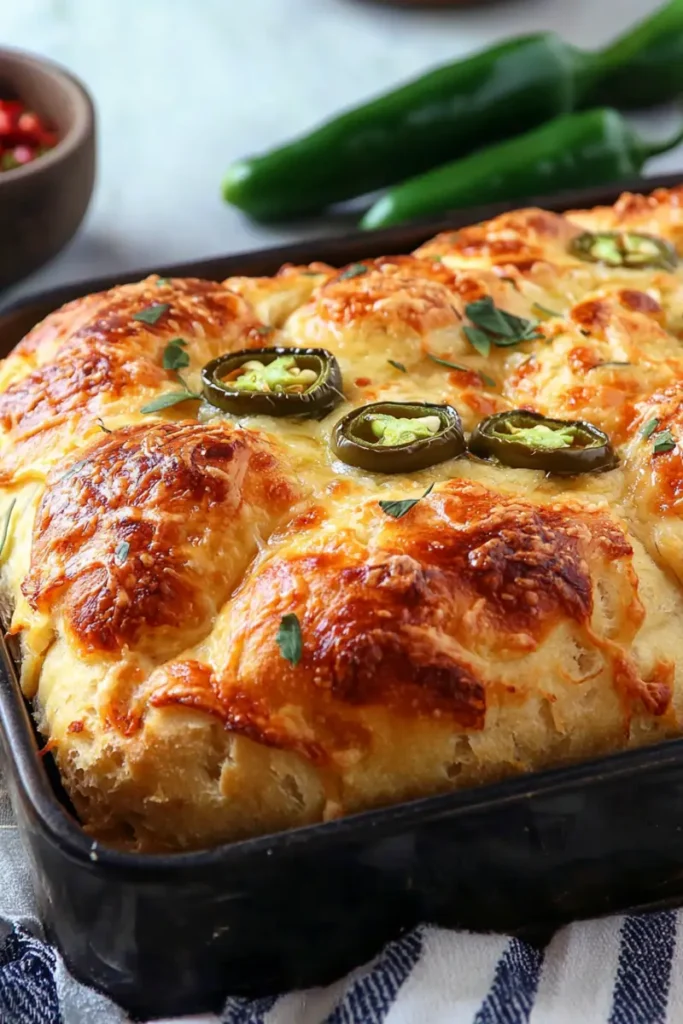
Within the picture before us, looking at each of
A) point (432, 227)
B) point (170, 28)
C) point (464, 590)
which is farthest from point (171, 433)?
point (170, 28)

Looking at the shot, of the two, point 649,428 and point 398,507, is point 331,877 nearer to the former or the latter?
point 398,507

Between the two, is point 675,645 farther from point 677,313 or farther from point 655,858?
point 677,313

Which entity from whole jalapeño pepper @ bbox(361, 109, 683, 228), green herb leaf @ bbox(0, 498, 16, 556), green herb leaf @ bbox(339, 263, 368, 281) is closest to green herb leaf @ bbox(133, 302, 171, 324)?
green herb leaf @ bbox(339, 263, 368, 281)

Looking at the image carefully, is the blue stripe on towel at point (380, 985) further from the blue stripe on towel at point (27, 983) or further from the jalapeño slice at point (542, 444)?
the jalapeño slice at point (542, 444)

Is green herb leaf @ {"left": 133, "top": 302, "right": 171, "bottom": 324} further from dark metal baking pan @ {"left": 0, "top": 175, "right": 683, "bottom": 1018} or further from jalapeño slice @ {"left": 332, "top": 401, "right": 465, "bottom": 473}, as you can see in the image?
dark metal baking pan @ {"left": 0, "top": 175, "right": 683, "bottom": 1018}

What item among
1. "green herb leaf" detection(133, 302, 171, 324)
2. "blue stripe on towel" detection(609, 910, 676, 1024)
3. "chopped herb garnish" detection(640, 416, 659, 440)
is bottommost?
"blue stripe on towel" detection(609, 910, 676, 1024)

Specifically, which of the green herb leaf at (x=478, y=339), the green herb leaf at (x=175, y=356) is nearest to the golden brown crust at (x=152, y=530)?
the green herb leaf at (x=175, y=356)
